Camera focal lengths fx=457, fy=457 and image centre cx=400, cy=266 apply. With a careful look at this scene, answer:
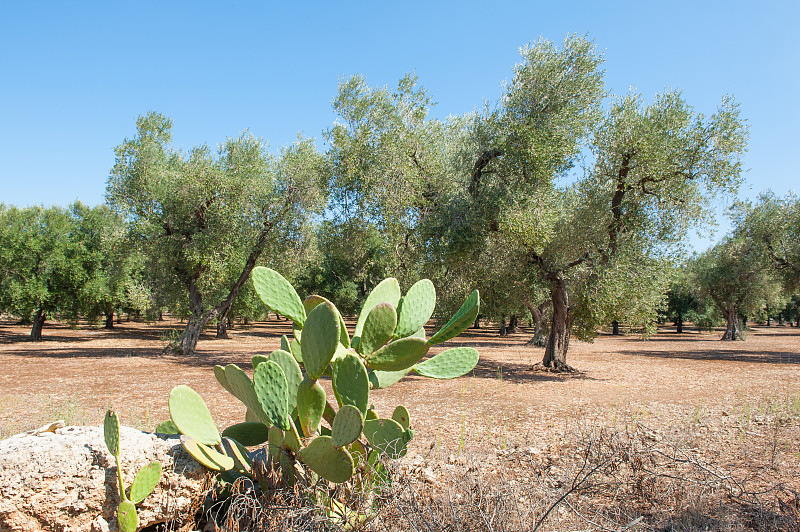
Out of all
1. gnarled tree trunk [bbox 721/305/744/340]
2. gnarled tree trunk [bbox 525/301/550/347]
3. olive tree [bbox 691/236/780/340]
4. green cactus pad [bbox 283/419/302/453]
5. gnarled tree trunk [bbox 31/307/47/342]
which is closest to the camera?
green cactus pad [bbox 283/419/302/453]

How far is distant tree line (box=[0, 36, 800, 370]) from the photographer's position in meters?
13.8

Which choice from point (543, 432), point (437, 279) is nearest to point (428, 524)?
point (543, 432)

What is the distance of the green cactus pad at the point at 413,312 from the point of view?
12.9ft

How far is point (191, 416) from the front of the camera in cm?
336

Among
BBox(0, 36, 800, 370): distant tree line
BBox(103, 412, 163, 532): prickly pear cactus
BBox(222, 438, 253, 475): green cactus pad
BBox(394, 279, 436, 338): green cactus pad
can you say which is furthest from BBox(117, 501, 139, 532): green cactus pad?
BBox(0, 36, 800, 370): distant tree line

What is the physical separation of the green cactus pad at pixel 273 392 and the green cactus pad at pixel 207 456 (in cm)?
43

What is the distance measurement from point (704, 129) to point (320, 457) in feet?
50.8

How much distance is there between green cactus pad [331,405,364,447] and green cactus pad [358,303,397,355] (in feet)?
2.13

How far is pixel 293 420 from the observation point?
3.67m

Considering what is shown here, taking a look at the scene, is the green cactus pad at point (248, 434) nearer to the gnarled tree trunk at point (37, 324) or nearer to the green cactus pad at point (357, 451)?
the green cactus pad at point (357, 451)

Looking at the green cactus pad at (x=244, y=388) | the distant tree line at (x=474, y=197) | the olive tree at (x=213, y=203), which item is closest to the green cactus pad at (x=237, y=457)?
the green cactus pad at (x=244, y=388)

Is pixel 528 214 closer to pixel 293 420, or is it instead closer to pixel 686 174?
pixel 686 174

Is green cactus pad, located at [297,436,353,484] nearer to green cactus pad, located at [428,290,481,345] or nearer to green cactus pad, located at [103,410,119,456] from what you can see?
green cactus pad, located at [428,290,481,345]

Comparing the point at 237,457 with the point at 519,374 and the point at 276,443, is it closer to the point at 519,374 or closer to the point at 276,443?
the point at 276,443
